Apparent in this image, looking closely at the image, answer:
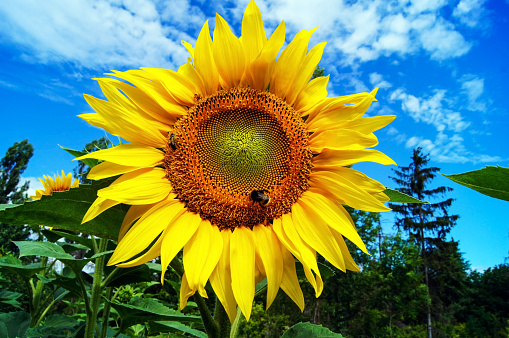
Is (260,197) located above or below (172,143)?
below

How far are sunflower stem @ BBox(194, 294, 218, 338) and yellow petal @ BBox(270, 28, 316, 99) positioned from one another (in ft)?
2.93

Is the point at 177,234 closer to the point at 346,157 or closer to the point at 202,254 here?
the point at 202,254

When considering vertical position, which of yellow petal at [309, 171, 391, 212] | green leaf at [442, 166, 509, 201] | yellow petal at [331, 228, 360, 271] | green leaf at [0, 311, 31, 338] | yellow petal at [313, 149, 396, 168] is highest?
yellow petal at [313, 149, 396, 168]

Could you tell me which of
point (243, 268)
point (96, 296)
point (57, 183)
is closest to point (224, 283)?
point (243, 268)

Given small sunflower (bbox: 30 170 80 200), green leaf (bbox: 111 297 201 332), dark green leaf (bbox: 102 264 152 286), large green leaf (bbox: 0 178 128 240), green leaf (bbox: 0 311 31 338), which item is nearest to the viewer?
large green leaf (bbox: 0 178 128 240)

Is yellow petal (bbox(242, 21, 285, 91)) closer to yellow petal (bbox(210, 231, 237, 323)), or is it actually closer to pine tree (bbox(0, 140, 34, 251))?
yellow petal (bbox(210, 231, 237, 323))

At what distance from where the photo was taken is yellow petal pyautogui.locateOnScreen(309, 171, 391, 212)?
133 cm

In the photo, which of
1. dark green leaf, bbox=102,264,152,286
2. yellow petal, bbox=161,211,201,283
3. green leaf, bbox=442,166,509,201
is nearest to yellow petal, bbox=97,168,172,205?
yellow petal, bbox=161,211,201,283

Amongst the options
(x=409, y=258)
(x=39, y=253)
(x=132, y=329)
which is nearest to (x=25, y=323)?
(x=132, y=329)

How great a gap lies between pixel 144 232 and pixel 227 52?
0.75 metres

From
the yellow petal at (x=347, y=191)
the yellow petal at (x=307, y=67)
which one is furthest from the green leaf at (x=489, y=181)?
the yellow petal at (x=307, y=67)

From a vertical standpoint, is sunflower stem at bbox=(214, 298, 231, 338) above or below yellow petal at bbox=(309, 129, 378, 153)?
below

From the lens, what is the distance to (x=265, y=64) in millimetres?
1484

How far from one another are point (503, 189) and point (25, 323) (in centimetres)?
338
